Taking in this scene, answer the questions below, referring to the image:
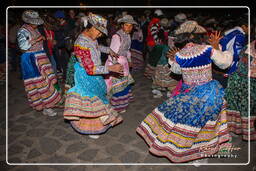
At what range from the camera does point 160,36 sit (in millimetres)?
6004

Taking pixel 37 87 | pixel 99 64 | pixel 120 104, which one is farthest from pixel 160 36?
pixel 37 87

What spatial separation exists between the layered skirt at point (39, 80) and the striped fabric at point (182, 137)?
261 centimetres

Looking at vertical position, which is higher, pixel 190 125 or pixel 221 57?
pixel 221 57

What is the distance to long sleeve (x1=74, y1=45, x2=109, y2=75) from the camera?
333 centimetres

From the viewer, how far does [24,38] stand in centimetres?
422

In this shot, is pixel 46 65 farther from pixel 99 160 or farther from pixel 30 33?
pixel 99 160

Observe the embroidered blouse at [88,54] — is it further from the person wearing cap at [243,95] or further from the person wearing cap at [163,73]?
the person wearing cap at [163,73]

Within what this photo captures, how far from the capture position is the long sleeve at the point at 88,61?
131 inches

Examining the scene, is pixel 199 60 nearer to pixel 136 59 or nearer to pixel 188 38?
pixel 188 38

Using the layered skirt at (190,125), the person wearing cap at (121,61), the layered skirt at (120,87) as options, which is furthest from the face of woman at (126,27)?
the layered skirt at (190,125)

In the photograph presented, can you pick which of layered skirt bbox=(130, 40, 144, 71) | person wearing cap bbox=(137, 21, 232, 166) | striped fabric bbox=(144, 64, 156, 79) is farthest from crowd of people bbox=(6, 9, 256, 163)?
layered skirt bbox=(130, 40, 144, 71)

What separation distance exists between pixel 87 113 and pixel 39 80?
164 centimetres

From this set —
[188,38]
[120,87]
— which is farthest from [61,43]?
[188,38]

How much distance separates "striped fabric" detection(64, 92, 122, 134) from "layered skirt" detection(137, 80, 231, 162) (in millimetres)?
921
